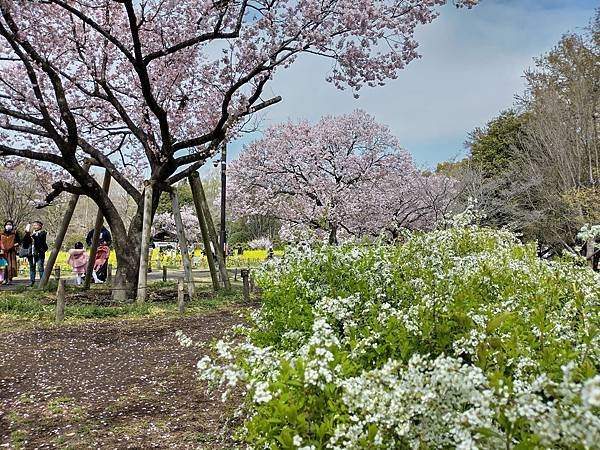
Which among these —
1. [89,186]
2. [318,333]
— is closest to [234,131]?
[89,186]

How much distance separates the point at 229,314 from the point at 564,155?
17164mm

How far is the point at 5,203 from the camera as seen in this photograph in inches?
1356

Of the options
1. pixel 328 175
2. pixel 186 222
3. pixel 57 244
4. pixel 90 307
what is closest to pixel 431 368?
pixel 90 307

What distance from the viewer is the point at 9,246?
47.9ft

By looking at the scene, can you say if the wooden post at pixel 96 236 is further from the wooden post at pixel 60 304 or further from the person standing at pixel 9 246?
the wooden post at pixel 60 304

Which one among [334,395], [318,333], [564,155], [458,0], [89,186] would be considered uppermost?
[458,0]

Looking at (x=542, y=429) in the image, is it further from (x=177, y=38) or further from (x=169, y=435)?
(x=177, y=38)

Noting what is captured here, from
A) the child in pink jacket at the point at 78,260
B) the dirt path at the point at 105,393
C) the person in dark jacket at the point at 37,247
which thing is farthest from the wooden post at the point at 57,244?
the dirt path at the point at 105,393

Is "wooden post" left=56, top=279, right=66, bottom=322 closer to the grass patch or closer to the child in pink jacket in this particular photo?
the grass patch

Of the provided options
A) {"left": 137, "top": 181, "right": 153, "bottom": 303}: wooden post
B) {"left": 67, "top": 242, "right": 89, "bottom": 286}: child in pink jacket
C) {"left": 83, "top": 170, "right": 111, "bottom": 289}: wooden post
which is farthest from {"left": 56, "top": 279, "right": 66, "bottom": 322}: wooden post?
{"left": 67, "top": 242, "right": 89, "bottom": 286}: child in pink jacket

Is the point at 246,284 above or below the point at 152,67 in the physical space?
below

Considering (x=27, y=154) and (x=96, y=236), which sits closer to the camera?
(x=27, y=154)

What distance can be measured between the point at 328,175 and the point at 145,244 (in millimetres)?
13523

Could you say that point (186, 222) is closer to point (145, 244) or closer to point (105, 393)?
point (145, 244)
